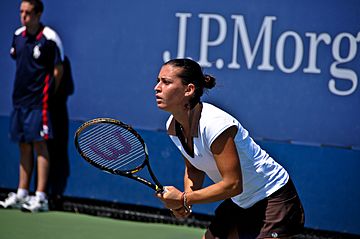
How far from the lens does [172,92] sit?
342 cm

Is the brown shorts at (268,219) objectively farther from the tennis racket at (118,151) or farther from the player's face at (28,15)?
the player's face at (28,15)

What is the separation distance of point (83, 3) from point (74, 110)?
0.79 metres

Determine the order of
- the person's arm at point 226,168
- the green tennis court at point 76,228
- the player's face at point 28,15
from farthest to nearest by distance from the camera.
Result: the player's face at point 28,15
the green tennis court at point 76,228
the person's arm at point 226,168

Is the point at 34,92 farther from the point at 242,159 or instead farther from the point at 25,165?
the point at 242,159

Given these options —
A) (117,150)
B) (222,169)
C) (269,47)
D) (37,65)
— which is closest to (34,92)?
(37,65)

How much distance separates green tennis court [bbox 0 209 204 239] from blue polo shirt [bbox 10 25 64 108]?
32.1 inches

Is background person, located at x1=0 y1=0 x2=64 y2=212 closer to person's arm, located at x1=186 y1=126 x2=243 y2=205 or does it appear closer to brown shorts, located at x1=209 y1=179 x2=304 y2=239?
brown shorts, located at x1=209 y1=179 x2=304 y2=239

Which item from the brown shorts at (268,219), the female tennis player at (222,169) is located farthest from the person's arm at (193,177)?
the brown shorts at (268,219)

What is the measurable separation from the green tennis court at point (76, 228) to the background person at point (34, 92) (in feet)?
0.60

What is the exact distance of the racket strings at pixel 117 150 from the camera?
3.82 m

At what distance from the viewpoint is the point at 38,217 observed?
6.03 m

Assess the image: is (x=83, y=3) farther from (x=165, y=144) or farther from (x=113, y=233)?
(x=113, y=233)

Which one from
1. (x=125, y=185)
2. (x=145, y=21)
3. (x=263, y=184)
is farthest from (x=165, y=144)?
(x=263, y=184)

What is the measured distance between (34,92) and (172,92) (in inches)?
113
